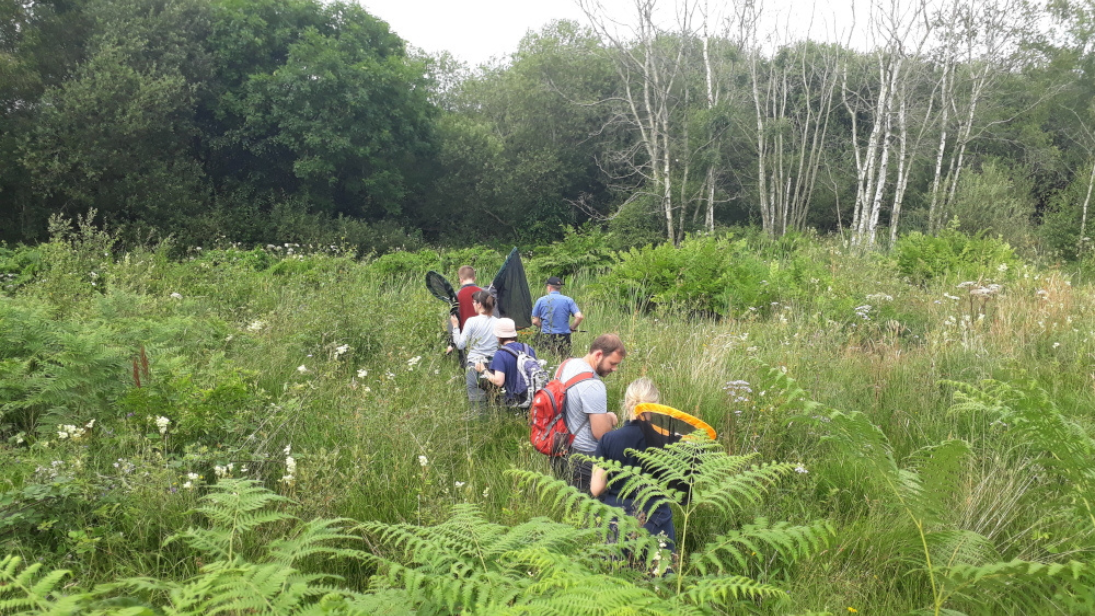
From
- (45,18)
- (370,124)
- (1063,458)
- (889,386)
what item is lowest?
(889,386)

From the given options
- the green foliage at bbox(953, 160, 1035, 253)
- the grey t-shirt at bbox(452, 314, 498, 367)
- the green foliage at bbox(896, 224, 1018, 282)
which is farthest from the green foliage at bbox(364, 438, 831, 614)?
the green foliage at bbox(953, 160, 1035, 253)

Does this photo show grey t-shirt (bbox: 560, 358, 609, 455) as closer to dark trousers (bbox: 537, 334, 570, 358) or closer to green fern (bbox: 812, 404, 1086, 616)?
green fern (bbox: 812, 404, 1086, 616)

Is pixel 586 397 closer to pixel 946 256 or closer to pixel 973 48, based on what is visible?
pixel 946 256

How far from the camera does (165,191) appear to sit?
69.2ft

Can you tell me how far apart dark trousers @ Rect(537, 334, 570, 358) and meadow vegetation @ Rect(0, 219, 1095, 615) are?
0.65m

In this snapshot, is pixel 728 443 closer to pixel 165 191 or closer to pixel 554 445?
pixel 554 445

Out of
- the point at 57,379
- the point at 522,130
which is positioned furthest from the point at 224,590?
the point at 522,130

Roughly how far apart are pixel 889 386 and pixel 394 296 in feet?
20.9

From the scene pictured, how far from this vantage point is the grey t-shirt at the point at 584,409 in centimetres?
371

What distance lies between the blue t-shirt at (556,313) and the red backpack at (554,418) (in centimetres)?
308

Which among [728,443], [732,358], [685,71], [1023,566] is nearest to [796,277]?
[732,358]

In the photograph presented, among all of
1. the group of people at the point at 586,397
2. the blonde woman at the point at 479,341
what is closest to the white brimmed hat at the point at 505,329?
the group of people at the point at 586,397

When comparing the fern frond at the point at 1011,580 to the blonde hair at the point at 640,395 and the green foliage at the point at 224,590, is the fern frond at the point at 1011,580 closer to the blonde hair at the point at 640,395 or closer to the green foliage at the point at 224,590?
the blonde hair at the point at 640,395

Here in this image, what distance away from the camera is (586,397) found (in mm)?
3723
